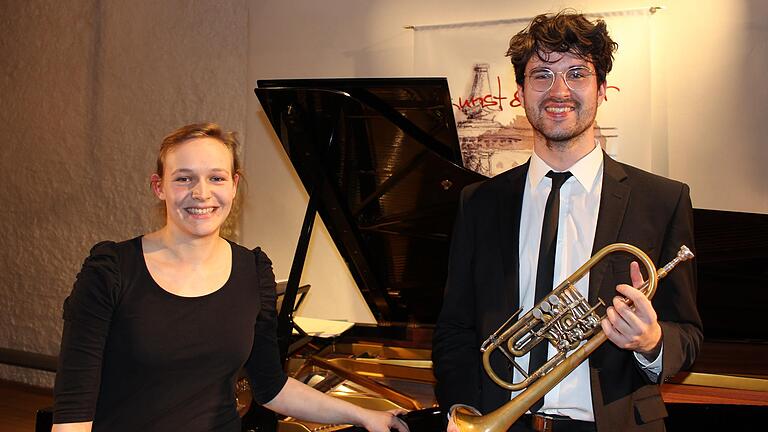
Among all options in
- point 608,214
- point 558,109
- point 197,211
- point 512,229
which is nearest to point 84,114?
point 197,211

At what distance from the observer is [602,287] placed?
1858 mm

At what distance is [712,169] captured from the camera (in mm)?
4523

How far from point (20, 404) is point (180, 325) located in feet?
15.8

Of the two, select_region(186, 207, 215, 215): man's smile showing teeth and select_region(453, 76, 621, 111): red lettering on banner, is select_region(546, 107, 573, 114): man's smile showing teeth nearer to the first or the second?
select_region(186, 207, 215, 215): man's smile showing teeth

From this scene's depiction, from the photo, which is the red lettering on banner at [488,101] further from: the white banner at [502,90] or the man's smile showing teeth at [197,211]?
the man's smile showing teeth at [197,211]

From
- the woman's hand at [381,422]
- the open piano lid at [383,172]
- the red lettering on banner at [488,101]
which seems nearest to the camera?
the woman's hand at [381,422]

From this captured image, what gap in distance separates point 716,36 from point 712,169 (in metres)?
0.82

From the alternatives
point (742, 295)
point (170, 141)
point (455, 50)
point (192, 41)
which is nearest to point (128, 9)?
point (192, 41)

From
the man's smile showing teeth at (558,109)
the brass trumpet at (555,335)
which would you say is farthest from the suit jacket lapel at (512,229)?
the man's smile showing teeth at (558,109)

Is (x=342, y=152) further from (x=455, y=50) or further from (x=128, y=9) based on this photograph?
(x=128, y=9)

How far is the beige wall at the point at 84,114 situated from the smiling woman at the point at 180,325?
388 cm

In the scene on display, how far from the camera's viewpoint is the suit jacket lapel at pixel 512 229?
1947 millimetres

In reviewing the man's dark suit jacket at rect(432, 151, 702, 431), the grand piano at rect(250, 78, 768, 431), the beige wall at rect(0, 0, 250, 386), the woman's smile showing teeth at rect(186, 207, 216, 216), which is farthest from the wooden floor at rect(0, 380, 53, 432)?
the man's dark suit jacket at rect(432, 151, 702, 431)

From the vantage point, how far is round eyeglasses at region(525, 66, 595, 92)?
1.91 meters
